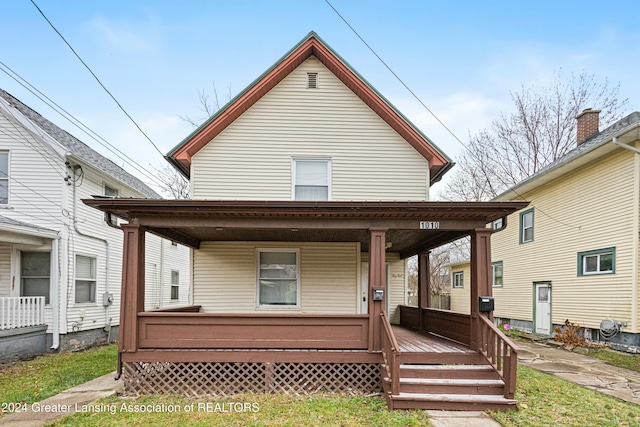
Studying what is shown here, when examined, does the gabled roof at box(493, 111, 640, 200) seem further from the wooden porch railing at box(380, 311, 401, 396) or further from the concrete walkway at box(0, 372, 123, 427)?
the concrete walkway at box(0, 372, 123, 427)

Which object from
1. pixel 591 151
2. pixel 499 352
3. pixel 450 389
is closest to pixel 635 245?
pixel 591 151

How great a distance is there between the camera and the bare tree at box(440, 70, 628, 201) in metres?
21.1

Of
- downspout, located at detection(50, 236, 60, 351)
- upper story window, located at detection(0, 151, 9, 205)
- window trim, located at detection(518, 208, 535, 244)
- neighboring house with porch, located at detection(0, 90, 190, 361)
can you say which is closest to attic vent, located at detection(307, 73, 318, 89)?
neighboring house with porch, located at detection(0, 90, 190, 361)

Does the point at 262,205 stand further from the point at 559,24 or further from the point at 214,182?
the point at 559,24

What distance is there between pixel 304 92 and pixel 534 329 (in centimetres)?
1196

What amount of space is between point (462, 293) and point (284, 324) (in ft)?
54.4

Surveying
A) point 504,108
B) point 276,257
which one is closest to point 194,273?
point 276,257

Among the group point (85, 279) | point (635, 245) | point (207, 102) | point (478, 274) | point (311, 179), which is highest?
point (207, 102)

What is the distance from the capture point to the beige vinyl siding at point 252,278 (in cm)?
944

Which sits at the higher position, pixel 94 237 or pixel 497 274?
pixel 94 237

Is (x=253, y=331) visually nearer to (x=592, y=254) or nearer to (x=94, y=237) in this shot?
(x=94, y=237)

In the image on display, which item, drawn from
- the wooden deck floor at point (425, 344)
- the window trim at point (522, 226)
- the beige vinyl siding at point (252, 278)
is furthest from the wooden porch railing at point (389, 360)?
the window trim at point (522, 226)

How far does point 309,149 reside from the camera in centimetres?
969

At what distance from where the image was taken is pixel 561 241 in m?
13.1
